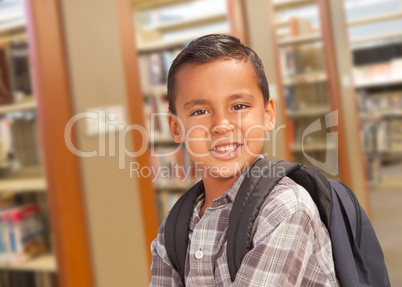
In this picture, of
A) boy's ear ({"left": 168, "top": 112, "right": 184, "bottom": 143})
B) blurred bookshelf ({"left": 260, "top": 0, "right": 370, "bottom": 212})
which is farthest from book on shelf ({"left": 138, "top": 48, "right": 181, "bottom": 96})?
boy's ear ({"left": 168, "top": 112, "right": 184, "bottom": 143})

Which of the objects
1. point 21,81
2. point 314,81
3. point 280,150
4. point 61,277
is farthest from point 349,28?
point 61,277

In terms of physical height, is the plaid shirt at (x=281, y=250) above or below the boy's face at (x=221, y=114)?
below

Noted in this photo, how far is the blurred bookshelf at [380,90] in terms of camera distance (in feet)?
14.2

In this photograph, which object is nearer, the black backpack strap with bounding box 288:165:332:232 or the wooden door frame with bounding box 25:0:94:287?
the black backpack strap with bounding box 288:165:332:232

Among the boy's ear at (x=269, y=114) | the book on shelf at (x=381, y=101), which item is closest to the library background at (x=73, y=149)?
the boy's ear at (x=269, y=114)

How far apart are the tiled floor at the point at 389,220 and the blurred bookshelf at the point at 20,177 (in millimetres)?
2318

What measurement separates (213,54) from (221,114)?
0.11 metres

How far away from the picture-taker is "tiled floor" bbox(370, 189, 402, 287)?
11.5 feet

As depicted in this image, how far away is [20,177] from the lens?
7.77 feet

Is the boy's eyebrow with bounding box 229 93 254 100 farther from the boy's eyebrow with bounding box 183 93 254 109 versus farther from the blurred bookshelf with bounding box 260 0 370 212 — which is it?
the blurred bookshelf with bounding box 260 0 370 212

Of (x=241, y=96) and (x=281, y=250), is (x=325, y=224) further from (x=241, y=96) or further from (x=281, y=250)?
(x=241, y=96)

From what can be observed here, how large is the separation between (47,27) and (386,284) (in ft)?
6.23

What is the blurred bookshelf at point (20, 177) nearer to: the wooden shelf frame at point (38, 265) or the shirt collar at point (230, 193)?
the wooden shelf frame at point (38, 265)

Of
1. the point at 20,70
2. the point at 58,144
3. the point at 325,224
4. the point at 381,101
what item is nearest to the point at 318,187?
the point at 325,224
